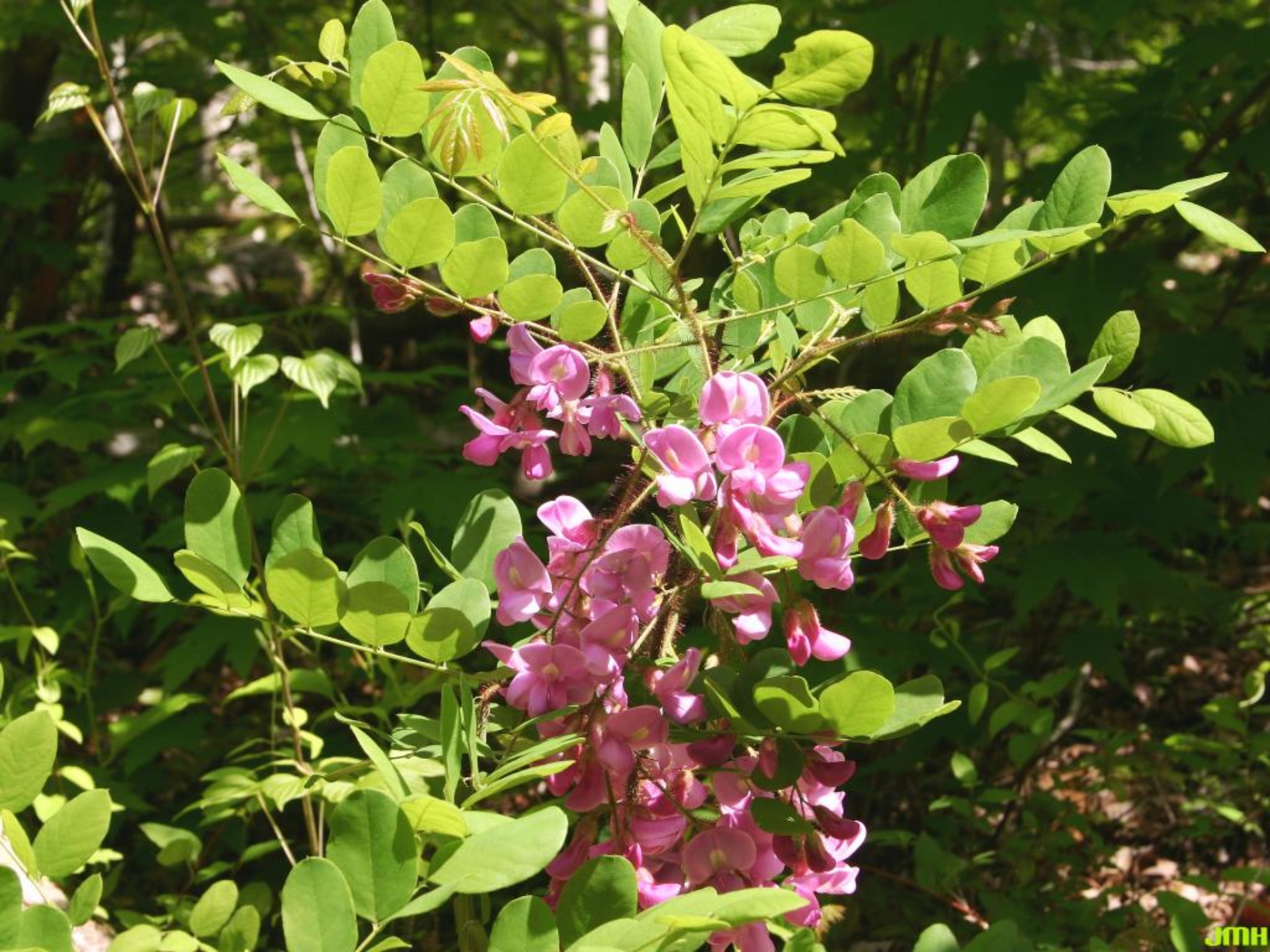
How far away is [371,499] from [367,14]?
6.66ft

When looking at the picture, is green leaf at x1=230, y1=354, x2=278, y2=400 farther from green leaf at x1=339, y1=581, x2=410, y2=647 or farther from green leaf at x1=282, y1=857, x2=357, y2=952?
green leaf at x1=282, y1=857, x2=357, y2=952

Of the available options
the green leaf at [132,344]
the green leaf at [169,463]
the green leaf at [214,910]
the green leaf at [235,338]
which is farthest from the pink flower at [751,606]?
the green leaf at [132,344]

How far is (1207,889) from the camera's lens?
214 cm

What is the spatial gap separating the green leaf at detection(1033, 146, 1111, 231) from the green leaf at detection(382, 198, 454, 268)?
1.54 ft

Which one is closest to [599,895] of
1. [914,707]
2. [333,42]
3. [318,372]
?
[914,707]

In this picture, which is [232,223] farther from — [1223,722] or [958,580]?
[958,580]

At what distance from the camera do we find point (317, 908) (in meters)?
0.66

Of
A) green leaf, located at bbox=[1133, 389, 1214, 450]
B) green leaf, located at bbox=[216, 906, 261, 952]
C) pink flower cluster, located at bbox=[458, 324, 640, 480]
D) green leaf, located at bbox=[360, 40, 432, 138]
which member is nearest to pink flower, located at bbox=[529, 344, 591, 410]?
pink flower cluster, located at bbox=[458, 324, 640, 480]

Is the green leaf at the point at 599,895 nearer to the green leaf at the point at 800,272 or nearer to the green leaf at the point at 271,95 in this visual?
the green leaf at the point at 800,272

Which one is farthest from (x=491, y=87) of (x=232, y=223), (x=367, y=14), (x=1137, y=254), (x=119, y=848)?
(x=232, y=223)

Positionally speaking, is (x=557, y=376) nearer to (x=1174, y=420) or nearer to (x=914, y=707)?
(x=914, y=707)

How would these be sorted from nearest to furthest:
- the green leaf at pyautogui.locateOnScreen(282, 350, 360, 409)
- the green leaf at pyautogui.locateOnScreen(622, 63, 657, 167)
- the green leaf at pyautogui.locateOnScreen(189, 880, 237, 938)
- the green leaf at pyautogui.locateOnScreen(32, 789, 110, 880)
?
the green leaf at pyautogui.locateOnScreen(32, 789, 110, 880), the green leaf at pyautogui.locateOnScreen(622, 63, 657, 167), the green leaf at pyautogui.locateOnScreen(189, 880, 237, 938), the green leaf at pyautogui.locateOnScreen(282, 350, 360, 409)

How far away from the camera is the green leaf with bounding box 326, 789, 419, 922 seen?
0.70 metres

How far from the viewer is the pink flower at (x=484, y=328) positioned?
3.07 ft
